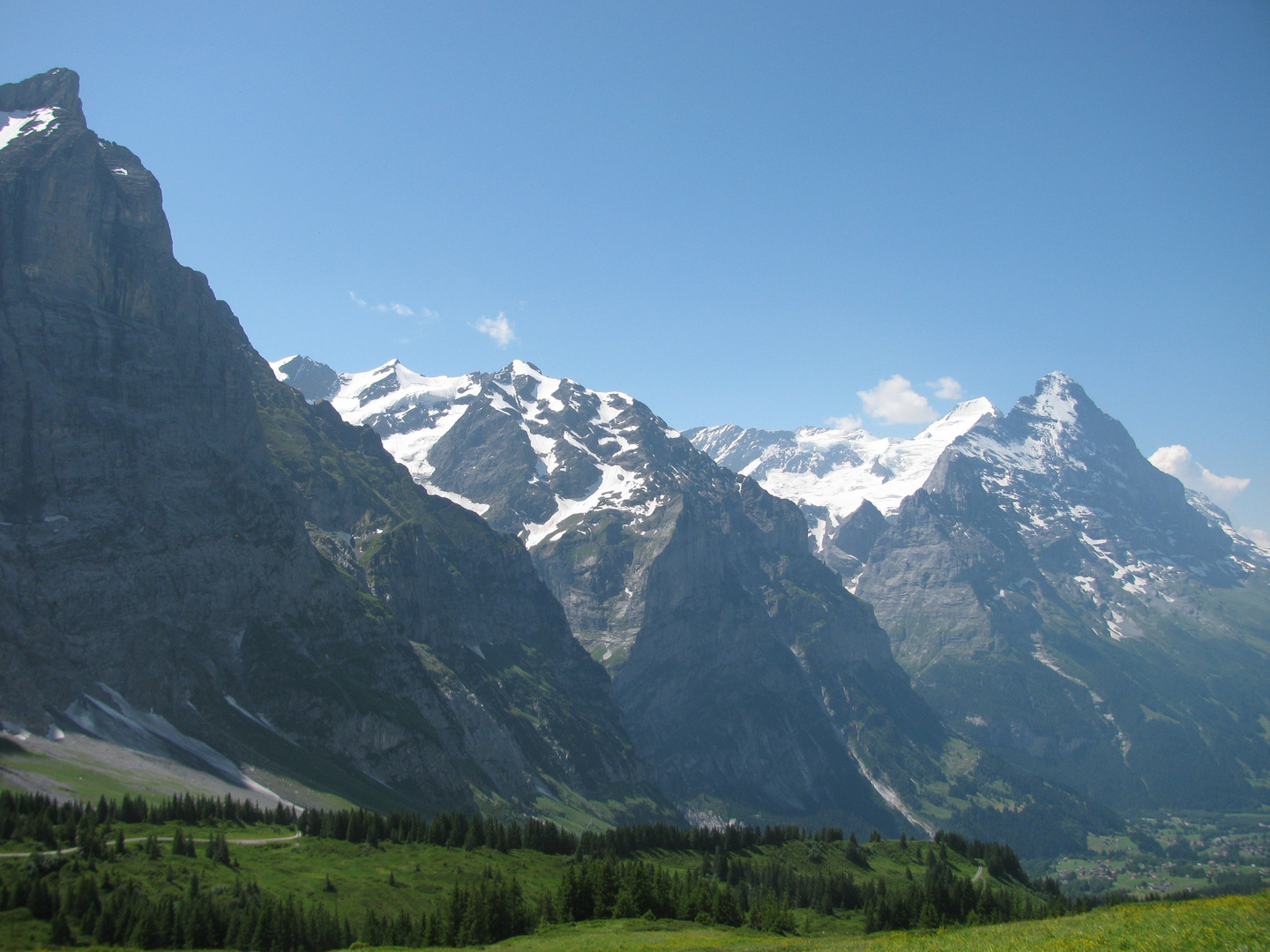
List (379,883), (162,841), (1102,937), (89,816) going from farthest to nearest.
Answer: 1. (379,883)
2. (89,816)
3. (162,841)
4. (1102,937)

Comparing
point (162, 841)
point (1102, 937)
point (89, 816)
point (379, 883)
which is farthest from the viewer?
point (379, 883)

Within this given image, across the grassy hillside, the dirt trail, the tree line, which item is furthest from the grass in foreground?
the tree line

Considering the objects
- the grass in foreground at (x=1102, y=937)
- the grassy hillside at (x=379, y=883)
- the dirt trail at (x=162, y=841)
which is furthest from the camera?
the dirt trail at (x=162, y=841)

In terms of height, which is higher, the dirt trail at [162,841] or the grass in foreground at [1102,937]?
the grass in foreground at [1102,937]

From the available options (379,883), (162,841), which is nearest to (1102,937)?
(379,883)

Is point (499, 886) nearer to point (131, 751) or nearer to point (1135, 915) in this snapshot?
point (1135, 915)

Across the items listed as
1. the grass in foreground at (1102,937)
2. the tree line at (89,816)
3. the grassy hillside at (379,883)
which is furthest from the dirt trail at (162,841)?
the grass in foreground at (1102,937)

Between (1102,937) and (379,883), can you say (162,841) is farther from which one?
(1102,937)

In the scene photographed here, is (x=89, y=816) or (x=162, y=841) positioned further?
(x=89, y=816)

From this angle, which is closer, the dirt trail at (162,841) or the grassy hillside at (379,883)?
the grassy hillside at (379,883)

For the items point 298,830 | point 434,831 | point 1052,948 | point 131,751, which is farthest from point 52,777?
point 1052,948

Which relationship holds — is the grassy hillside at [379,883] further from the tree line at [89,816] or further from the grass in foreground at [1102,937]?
the grass in foreground at [1102,937]

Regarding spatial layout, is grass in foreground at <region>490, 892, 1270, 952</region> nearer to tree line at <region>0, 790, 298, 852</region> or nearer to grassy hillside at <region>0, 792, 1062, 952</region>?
grassy hillside at <region>0, 792, 1062, 952</region>

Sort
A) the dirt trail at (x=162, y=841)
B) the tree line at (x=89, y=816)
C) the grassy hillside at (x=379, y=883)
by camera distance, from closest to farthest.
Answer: the grassy hillside at (x=379, y=883), the dirt trail at (x=162, y=841), the tree line at (x=89, y=816)
